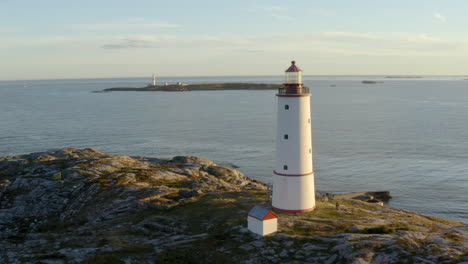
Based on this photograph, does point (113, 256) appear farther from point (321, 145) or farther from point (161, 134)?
point (161, 134)

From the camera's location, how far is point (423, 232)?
30.5 meters

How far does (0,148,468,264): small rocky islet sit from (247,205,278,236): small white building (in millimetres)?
565

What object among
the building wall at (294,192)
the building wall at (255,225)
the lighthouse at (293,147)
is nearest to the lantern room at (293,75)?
the lighthouse at (293,147)

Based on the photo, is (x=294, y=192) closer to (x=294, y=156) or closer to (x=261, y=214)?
(x=294, y=156)

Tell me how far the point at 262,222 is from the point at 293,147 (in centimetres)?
731

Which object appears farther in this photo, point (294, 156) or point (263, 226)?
point (294, 156)

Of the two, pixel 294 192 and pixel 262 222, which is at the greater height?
pixel 294 192

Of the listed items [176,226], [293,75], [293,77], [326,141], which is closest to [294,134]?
[293,77]

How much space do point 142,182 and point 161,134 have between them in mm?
66114

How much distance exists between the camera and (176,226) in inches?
1308

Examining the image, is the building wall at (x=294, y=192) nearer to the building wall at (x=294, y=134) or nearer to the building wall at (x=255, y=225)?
the building wall at (x=294, y=134)

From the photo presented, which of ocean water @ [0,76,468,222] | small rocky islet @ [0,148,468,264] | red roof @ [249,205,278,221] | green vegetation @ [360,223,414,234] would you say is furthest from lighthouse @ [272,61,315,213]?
ocean water @ [0,76,468,222]

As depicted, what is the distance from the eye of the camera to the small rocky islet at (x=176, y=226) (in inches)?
1065

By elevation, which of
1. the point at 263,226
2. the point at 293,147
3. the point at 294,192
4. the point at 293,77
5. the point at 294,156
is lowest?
the point at 263,226
